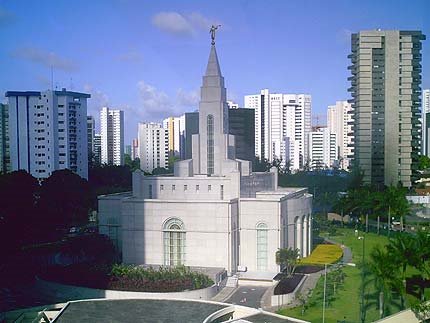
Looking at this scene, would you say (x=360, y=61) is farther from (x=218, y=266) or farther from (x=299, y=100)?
(x=218, y=266)

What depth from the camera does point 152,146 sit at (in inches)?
1061

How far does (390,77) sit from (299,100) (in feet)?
19.4

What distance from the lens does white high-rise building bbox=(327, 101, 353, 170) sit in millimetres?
24578

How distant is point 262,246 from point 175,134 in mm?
10884

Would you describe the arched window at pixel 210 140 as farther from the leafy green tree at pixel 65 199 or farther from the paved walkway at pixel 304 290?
the leafy green tree at pixel 65 199

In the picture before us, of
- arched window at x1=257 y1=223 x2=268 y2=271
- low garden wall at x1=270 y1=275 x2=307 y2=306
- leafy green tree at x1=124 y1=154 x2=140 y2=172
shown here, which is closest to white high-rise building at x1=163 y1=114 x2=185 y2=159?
leafy green tree at x1=124 y1=154 x2=140 y2=172

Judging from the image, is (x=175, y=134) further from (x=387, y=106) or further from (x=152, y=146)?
(x=387, y=106)

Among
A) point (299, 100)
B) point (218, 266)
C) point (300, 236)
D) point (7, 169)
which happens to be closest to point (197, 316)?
point (218, 266)

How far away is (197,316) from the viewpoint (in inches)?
343

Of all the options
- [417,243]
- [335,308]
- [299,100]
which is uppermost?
[299,100]

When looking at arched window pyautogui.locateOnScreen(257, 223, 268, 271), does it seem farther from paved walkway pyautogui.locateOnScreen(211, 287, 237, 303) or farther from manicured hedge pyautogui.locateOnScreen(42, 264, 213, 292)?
manicured hedge pyautogui.locateOnScreen(42, 264, 213, 292)

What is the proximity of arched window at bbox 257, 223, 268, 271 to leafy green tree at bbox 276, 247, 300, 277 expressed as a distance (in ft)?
1.25

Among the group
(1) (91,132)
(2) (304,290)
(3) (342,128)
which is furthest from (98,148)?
(2) (304,290)

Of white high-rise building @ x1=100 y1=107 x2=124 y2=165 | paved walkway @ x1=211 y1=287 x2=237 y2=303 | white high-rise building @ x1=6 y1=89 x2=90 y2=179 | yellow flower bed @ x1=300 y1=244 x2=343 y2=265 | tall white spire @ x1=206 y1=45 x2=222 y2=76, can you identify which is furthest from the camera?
white high-rise building @ x1=100 y1=107 x2=124 y2=165
